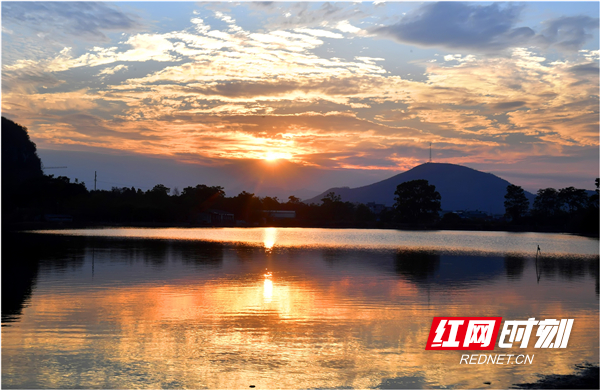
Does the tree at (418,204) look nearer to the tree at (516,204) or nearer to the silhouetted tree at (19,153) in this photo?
the tree at (516,204)

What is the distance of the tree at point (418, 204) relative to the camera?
153 meters

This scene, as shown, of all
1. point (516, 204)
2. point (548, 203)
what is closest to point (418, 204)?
point (516, 204)

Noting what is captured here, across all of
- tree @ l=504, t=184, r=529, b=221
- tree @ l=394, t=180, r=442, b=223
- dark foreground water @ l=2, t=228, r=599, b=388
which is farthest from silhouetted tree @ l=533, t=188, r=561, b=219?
dark foreground water @ l=2, t=228, r=599, b=388

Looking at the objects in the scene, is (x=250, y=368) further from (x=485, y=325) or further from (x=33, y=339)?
(x=485, y=325)

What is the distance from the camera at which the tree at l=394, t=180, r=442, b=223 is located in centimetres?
15312

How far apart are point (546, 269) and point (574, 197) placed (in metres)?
133

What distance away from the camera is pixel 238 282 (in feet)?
81.5

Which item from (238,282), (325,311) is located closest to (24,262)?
(238,282)

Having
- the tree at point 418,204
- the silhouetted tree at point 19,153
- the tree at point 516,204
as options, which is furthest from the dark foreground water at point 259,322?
the silhouetted tree at point 19,153

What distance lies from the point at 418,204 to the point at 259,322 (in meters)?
143

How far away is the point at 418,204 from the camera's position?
504 ft

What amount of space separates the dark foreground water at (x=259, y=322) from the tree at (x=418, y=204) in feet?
403

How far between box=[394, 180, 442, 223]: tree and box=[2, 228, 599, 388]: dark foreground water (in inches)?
4842

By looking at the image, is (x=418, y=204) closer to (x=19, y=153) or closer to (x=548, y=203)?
(x=548, y=203)
